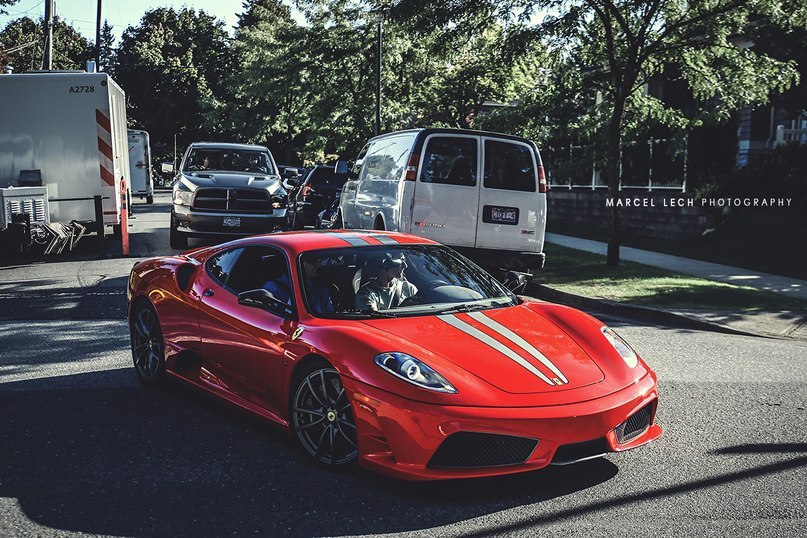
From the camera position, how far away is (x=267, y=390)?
5.41 metres

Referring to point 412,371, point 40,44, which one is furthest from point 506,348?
point 40,44

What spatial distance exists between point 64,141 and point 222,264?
1092cm

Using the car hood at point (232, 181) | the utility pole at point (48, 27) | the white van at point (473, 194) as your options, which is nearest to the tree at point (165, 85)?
the utility pole at point (48, 27)

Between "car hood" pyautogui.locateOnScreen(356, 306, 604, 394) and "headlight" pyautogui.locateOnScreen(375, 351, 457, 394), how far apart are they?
0.08 metres

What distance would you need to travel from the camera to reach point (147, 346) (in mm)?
6902

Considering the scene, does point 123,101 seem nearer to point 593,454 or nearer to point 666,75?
point 666,75

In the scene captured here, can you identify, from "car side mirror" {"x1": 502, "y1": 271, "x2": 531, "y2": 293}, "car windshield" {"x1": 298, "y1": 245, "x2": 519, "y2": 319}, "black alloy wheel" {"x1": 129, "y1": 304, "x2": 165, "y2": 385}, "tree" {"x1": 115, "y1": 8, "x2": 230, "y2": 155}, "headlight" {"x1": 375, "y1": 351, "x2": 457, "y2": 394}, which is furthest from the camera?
"tree" {"x1": 115, "y1": 8, "x2": 230, "y2": 155}

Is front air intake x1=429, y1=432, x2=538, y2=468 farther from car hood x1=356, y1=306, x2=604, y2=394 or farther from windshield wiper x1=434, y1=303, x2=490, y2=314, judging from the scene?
windshield wiper x1=434, y1=303, x2=490, y2=314

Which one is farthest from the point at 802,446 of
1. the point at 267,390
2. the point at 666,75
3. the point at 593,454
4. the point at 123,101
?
the point at 123,101

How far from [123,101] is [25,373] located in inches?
536

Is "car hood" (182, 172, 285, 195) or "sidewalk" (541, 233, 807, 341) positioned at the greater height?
"car hood" (182, 172, 285, 195)

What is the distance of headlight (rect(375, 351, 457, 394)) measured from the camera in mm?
4492

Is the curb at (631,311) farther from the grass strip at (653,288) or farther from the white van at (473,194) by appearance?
the white van at (473,194)

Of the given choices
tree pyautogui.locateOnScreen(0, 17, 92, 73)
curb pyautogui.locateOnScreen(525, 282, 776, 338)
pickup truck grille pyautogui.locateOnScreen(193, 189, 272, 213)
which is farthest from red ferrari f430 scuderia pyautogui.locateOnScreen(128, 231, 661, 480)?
tree pyautogui.locateOnScreen(0, 17, 92, 73)
